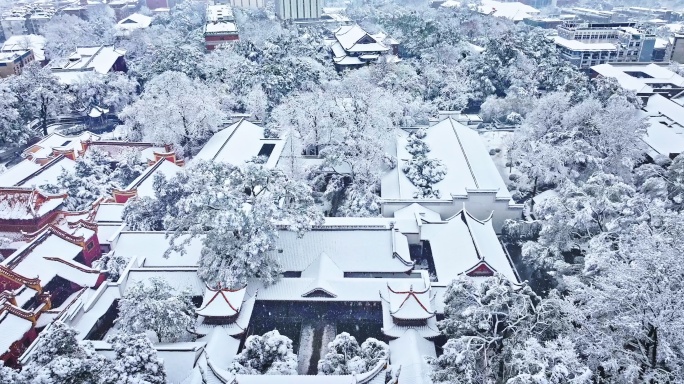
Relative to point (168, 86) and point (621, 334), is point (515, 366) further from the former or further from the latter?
point (168, 86)

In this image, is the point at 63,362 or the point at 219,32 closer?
the point at 63,362

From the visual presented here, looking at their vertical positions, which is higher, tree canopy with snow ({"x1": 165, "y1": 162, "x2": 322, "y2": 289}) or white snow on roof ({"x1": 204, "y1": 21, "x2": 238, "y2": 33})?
white snow on roof ({"x1": 204, "y1": 21, "x2": 238, "y2": 33})

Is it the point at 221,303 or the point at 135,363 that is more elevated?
the point at 135,363

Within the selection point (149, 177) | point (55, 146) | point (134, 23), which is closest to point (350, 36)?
point (55, 146)

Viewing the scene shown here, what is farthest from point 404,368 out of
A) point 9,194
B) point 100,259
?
point 9,194

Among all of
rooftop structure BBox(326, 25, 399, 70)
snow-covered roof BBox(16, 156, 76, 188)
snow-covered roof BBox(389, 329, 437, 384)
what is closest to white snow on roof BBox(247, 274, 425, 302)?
snow-covered roof BBox(389, 329, 437, 384)

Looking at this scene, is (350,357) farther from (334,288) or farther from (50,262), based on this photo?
(50,262)

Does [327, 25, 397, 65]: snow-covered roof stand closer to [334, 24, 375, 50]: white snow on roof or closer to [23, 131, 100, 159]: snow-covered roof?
[334, 24, 375, 50]: white snow on roof
